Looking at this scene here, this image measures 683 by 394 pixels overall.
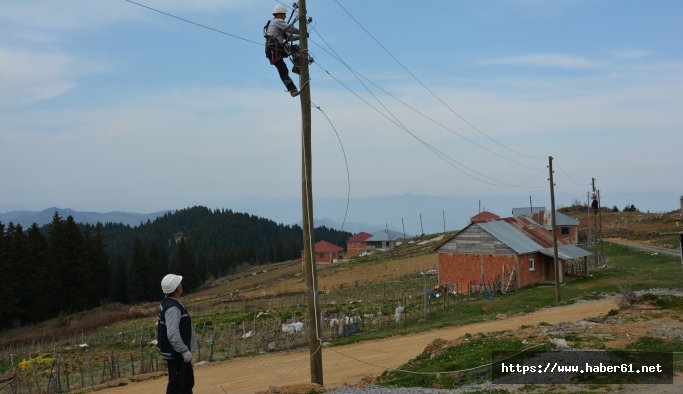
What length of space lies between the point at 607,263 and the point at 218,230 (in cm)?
14884

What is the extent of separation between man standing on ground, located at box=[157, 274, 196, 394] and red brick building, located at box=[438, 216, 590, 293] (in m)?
31.2

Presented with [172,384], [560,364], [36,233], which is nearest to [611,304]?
[560,364]

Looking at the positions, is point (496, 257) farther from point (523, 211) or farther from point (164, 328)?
point (523, 211)

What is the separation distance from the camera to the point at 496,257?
3816 centimetres

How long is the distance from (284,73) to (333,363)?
12.0 metres

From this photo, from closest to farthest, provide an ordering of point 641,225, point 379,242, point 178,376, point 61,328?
point 178,376, point 61,328, point 641,225, point 379,242

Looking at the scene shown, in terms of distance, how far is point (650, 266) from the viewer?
44375mm

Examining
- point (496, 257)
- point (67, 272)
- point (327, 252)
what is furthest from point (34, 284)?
point (327, 252)

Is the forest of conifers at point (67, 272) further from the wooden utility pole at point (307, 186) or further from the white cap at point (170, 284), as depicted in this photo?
the white cap at point (170, 284)

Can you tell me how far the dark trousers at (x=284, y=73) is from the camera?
38.1 ft

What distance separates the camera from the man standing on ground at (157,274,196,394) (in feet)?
26.3

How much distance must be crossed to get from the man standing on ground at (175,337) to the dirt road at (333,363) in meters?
8.42

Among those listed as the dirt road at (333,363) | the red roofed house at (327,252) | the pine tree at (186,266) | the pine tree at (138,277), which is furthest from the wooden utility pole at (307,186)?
the red roofed house at (327,252)

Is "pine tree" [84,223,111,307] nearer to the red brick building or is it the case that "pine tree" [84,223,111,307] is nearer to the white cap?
the red brick building
